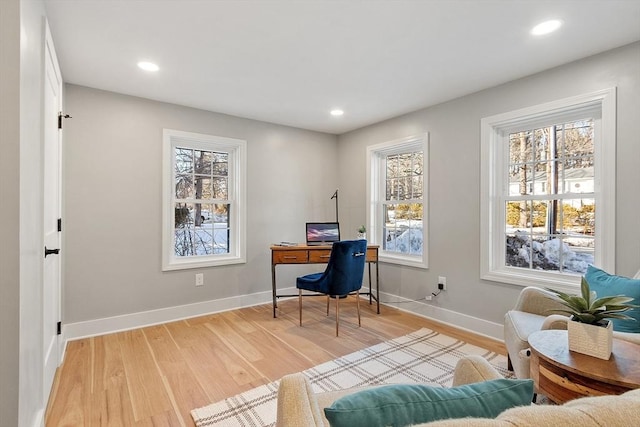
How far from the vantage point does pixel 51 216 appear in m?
2.09

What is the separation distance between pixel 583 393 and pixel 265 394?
1.66m

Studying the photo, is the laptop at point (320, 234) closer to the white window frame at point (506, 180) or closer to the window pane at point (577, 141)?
the white window frame at point (506, 180)

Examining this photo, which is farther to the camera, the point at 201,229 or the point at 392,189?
the point at 392,189

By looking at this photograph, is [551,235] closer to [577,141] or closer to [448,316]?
[577,141]

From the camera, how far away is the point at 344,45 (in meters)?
2.24

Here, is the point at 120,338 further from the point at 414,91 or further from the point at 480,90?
the point at 480,90

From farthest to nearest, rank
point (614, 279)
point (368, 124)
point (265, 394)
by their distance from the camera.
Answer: point (368, 124)
point (265, 394)
point (614, 279)

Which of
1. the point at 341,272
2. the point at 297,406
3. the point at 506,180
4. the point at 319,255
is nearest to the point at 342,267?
the point at 341,272

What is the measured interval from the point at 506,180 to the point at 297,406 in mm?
3027

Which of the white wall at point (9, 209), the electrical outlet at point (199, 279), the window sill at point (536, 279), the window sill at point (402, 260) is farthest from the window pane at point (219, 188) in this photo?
the window sill at point (536, 279)

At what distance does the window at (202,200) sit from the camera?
11.2 feet

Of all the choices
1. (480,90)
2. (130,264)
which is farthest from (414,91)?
(130,264)

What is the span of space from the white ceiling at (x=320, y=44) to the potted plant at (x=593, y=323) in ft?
5.42

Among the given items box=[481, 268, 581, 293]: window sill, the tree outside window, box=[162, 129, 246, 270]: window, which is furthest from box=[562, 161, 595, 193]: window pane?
box=[162, 129, 246, 270]: window
